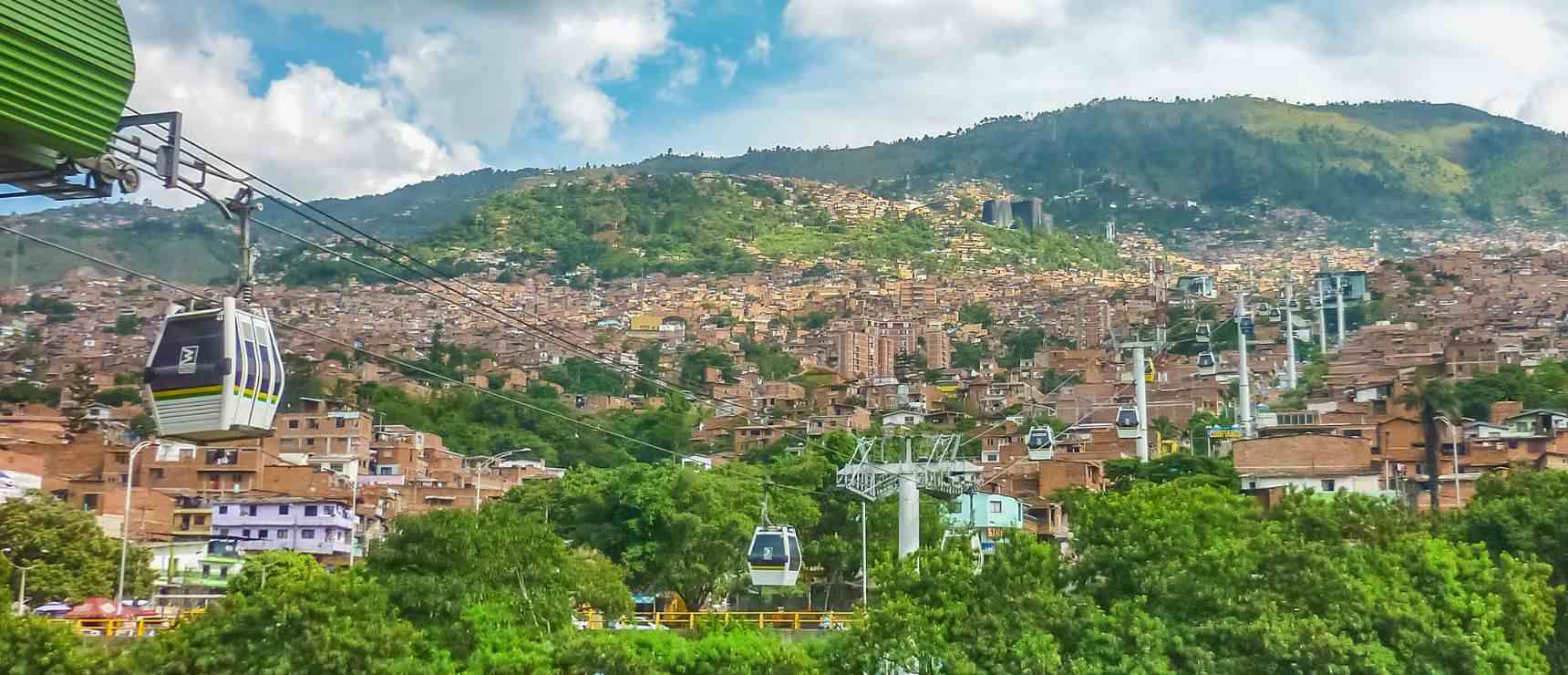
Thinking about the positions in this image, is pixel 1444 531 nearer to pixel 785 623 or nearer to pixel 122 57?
pixel 785 623

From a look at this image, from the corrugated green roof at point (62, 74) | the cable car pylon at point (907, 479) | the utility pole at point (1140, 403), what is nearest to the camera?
the corrugated green roof at point (62, 74)

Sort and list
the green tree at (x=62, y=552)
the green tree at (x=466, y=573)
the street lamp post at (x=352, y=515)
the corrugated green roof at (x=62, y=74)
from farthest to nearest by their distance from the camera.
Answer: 1. the street lamp post at (x=352, y=515)
2. the green tree at (x=62, y=552)
3. the green tree at (x=466, y=573)
4. the corrugated green roof at (x=62, y=74)

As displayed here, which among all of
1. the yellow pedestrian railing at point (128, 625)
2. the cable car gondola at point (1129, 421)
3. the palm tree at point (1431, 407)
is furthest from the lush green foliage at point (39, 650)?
the cable car gondola at point (1129, 421)

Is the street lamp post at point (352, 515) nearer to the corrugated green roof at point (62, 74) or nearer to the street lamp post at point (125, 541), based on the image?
the street lamp post at point (125, 541)

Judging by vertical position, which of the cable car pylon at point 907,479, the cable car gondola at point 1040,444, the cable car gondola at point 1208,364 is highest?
the cable car gondola at point 1208,364

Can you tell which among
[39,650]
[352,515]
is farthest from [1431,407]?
[39,650]

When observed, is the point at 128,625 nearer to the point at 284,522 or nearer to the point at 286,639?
the point at 286,639

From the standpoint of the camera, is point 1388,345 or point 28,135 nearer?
point 28,135

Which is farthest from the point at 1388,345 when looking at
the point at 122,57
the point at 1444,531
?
the point at 122,57
